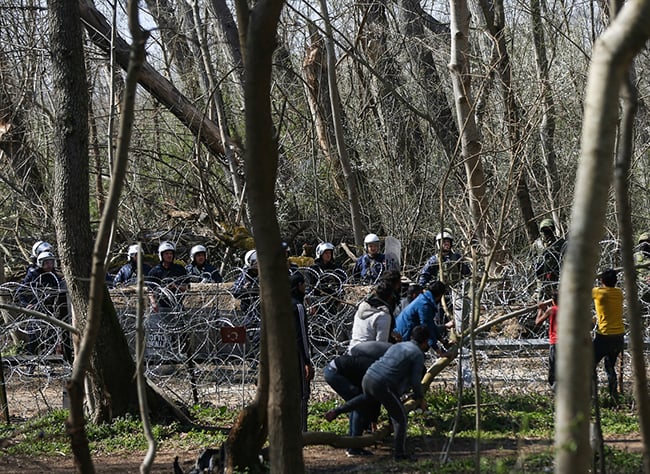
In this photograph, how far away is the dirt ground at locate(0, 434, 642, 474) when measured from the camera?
8523 mm

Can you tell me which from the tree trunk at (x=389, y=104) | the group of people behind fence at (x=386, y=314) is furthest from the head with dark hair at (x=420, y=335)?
the tree trunk at (x=389, y=104)

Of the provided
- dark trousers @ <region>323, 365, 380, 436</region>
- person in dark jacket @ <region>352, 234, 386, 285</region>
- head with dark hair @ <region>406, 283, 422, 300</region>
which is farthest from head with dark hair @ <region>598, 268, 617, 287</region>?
person in dark jacket @ <region>352, 234, 386, 285</region>

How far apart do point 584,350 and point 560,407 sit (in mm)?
184

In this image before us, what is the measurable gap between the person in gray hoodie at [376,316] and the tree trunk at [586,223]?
6526mm

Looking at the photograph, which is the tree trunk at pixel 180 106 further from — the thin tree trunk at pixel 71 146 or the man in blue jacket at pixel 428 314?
the man in blue jacket at pixel 428 314

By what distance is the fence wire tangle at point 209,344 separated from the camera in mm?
11281

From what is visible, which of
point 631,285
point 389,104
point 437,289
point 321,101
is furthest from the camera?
point 389,104

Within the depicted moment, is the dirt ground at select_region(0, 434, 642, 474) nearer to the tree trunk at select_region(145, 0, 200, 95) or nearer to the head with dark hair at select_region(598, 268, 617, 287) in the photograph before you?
the head with dark hair at select_region(598, 268, 617, 287)

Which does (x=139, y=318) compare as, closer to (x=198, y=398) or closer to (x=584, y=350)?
(x=584, y=350)

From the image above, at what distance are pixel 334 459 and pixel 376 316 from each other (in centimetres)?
140

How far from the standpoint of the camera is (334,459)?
29.4 ft

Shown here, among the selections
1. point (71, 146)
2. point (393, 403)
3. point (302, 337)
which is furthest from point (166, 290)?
point (393, 403)

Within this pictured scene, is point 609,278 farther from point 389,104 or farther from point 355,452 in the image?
point 389,104

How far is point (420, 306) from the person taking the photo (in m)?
10.3
